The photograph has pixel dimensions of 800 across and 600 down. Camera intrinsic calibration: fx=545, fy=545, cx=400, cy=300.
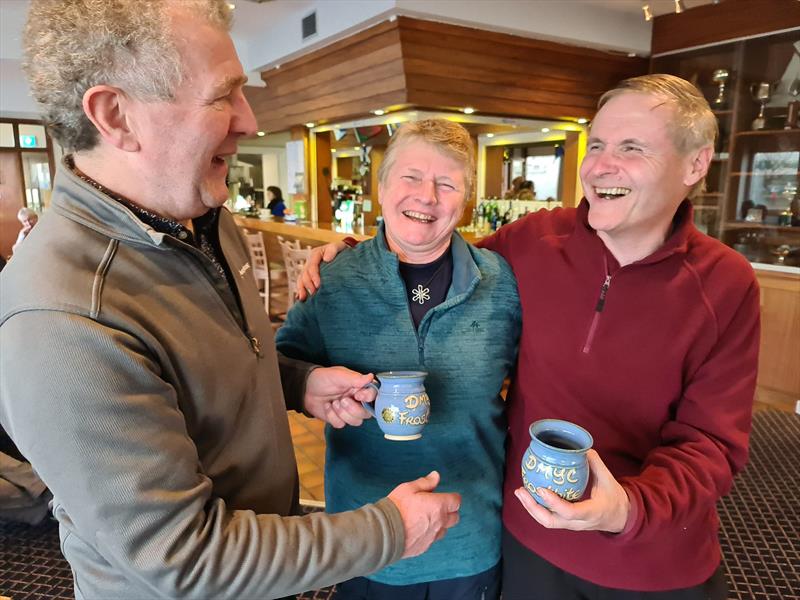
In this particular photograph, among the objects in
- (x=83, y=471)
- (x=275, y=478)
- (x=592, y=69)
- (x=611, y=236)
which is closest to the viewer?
(x=83, y=471)

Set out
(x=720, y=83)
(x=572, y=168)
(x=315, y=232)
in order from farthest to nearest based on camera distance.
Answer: (x=572, y=168) → (x=315, y=232) → (x=720, y=83)

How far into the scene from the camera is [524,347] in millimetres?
1439

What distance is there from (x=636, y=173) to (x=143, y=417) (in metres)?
1.14

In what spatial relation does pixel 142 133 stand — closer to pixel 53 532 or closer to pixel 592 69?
pixel 53 532

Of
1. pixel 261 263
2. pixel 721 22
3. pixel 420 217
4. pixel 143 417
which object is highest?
pixel 721 22

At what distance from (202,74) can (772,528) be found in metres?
3.27

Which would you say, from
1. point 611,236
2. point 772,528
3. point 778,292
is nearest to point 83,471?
point 611,236

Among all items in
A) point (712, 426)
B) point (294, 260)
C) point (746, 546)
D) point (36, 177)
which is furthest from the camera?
point (36, 177)

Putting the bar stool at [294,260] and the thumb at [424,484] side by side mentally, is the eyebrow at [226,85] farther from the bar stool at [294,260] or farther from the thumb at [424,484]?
the bar stool at [294,260]

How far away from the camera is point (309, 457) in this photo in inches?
133

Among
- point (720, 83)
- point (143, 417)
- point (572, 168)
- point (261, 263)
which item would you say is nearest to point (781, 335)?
point (720, 83)

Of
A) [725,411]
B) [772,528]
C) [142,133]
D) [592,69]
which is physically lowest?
[772,528]

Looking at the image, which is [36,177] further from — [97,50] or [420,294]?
[97,50]

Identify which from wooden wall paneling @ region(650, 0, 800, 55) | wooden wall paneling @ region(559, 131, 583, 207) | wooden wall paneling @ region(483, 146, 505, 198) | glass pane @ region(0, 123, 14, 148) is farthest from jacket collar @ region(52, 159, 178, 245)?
glass pane @ region(0, 123, 14, 148)
